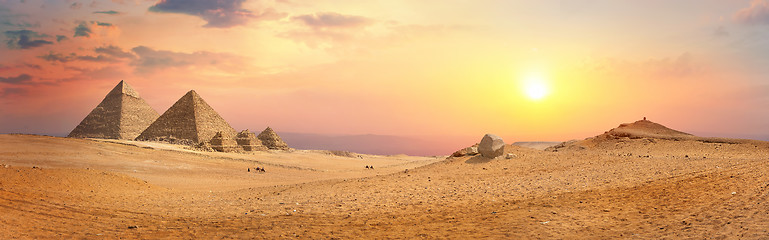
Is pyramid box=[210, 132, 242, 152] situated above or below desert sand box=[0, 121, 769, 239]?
above

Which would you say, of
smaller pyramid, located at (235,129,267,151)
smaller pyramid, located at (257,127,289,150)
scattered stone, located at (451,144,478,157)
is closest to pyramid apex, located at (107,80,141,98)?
smaller pyramid, located at (257,127,289,150)

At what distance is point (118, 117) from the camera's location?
63.4m

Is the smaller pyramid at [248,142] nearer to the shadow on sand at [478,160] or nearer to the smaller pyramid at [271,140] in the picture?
the smaller pyramid at [271,140]

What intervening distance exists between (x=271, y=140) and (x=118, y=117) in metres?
22.2

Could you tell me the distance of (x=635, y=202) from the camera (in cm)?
1029

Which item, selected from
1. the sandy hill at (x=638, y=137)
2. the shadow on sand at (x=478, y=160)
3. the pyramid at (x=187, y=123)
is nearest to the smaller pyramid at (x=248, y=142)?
the pyramid at (x=187, y=123)

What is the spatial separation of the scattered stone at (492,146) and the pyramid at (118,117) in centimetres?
5745

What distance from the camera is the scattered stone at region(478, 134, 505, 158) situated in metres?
21.5

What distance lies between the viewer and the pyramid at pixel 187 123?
2221 inches

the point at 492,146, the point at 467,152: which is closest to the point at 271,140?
the point at 467,152

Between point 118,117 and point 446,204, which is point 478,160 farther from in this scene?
point 118,117

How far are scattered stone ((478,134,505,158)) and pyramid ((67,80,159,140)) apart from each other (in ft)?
188

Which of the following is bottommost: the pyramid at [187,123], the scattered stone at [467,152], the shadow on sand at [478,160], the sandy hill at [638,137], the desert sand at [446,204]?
the desert sand at [446,204]

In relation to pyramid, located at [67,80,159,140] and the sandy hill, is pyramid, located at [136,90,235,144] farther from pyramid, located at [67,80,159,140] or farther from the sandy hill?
the sandy hill
